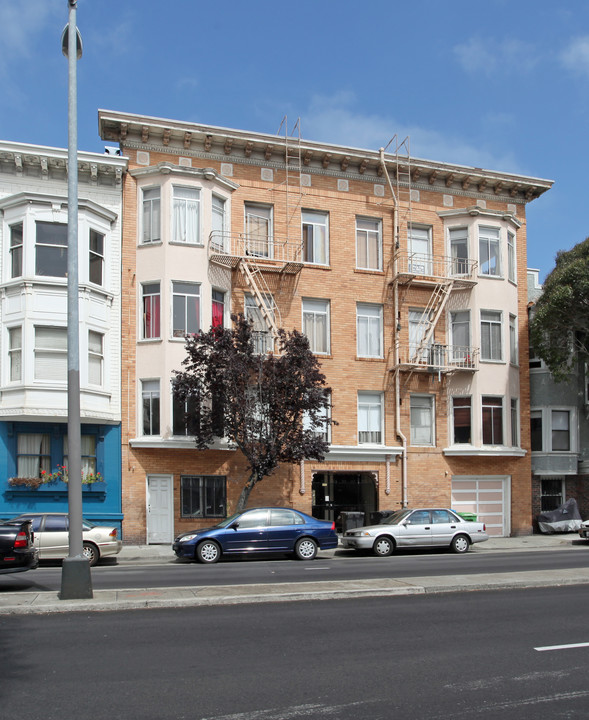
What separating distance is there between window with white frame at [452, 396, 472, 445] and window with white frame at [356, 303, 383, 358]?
3628mm

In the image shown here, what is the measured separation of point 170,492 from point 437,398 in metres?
10.6

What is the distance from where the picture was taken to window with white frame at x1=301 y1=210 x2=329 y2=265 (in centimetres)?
2992

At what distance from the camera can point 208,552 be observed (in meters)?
20.6

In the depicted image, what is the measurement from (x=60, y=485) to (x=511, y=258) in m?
19.3

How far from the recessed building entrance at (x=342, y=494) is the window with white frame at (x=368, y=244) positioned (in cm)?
784

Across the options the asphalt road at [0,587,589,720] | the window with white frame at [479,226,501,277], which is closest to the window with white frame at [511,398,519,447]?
the window with white frame at [479,226,501,277]

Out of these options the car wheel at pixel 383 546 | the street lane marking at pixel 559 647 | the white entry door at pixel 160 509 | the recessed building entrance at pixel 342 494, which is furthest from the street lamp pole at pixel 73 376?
the recessed building entrance at pixel 342 494

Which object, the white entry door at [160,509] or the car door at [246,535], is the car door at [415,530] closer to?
the car door at [246,535]

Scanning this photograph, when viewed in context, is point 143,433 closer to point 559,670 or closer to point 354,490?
point 354,490

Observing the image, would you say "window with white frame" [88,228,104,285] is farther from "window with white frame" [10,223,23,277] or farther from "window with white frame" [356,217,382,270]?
"window with white frame" [356,217,382,270]

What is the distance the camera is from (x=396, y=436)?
3011 cm

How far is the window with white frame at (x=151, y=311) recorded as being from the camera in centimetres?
2720

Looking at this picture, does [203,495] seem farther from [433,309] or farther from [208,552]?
[433,309]

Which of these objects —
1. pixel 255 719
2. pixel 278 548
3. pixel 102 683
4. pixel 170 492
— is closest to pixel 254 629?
pixel 102 683
